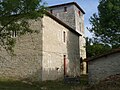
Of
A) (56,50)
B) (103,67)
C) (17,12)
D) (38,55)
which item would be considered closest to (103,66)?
(103,67)

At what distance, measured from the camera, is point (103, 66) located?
1778cm

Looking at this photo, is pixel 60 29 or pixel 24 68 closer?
pixel 24 68

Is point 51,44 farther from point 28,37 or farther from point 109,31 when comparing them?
point 109,31

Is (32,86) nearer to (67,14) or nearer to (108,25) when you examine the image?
(108,25)

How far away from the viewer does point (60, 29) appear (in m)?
25.0

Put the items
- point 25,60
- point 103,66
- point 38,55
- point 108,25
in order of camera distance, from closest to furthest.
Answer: point 103,66 → point 38,55 → point 25,60 → point 108,25

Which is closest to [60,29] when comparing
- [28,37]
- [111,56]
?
[28,37]

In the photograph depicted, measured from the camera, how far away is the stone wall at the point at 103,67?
1758 cm

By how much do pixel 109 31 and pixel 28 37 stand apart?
1015cm

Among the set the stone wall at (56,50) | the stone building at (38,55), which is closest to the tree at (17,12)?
the stone building at (38,55)

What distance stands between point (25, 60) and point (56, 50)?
4.14 meters

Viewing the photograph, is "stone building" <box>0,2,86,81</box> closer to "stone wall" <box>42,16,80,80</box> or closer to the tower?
"stone wall" <box>42,16,80,80</box>

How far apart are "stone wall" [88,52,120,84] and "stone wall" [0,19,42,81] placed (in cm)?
488

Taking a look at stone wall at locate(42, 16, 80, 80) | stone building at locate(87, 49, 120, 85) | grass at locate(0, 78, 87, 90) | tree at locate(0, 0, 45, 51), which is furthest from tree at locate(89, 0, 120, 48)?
tree at locate(0, 0, 45, 51)
